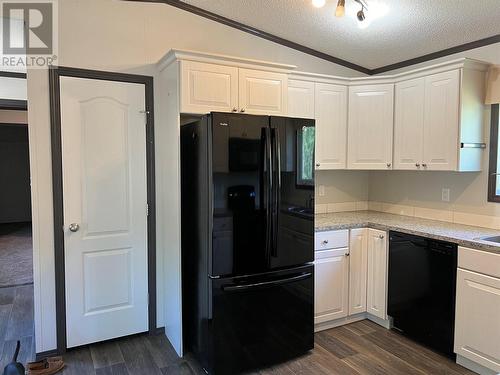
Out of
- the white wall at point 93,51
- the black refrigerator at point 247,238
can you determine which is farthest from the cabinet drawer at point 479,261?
the white wall at point 93,51

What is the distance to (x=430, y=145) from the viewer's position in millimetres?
3127

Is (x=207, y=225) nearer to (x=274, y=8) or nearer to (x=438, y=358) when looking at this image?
(x=274, y=8)

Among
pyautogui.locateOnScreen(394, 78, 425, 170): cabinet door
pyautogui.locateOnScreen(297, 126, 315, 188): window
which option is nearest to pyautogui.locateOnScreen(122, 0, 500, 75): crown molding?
pyautogui.locateOnScreen(394, 78, 425, 170): cabinet door

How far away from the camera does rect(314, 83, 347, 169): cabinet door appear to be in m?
3.50

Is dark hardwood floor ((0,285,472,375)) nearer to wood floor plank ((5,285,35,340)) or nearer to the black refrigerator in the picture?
wood floor plank ((5,285,35,340))

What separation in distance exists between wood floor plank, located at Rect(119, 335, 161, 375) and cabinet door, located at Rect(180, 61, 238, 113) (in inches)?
73.1

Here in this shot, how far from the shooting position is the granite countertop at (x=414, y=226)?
2.56m

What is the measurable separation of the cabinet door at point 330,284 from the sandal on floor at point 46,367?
6.49ft

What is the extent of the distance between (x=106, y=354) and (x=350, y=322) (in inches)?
82.3

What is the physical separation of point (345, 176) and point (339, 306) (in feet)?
4.72

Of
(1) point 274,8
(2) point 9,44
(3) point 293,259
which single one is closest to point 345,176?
(3) point 293,259

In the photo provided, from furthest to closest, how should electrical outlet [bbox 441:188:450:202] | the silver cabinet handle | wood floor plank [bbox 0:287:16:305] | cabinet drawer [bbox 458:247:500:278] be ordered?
wood floor plank [bbox 0:287:16:305] → electrical outlet [bbox 441:188:450:202] → the silver cabinet handle → cabinet drawer [bbox 458:247:500:278]

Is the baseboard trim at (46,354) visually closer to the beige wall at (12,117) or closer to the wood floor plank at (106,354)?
the wood floor plank at (106,354)

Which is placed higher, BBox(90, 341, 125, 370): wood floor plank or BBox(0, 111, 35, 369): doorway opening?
BBox(0, 111, 35, 369): doorway opening
